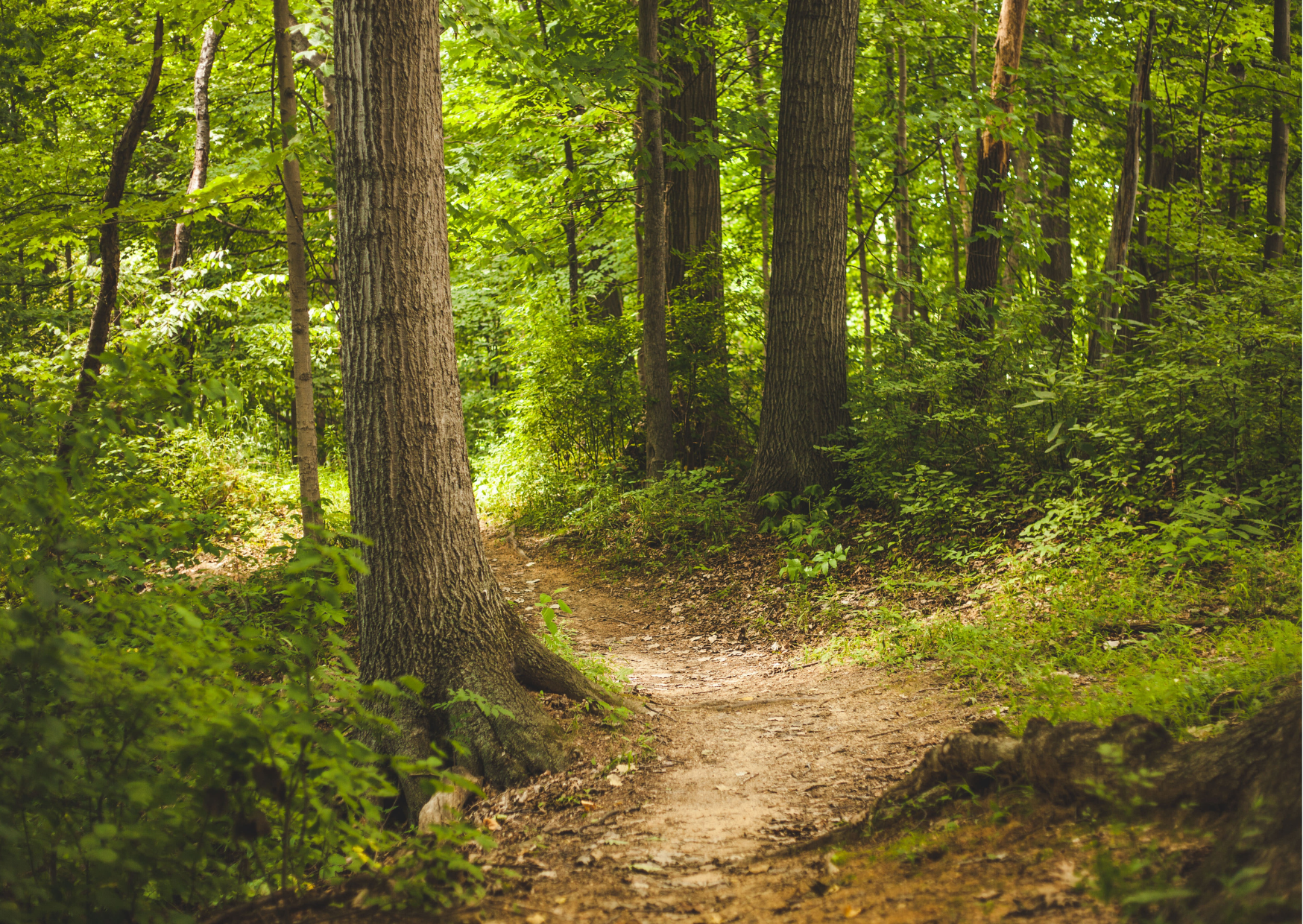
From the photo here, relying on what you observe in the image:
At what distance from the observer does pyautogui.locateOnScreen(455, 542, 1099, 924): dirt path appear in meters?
2.46

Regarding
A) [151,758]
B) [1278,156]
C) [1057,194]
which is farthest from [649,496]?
[1057,194]

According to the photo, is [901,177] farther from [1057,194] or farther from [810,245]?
[1057,194]

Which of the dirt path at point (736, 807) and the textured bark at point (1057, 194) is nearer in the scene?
the dirt path at point (736, 807)

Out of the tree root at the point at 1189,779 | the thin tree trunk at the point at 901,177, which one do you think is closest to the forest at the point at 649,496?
the tree root at the point at 1189,779

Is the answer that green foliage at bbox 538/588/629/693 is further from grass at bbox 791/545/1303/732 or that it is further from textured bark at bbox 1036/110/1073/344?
textured bark at bbox 1036/110/1073/344

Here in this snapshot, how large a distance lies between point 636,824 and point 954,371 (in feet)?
20.1

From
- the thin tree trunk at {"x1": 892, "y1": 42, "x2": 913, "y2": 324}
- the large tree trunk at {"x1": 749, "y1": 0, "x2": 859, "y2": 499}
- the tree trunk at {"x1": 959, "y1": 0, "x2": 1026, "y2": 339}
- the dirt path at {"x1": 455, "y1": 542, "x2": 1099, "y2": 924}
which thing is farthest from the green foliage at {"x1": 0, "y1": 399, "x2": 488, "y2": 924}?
the thin tree trunk at {"x1": 892, "y1": 42, "x2": 913, "y2": 324}

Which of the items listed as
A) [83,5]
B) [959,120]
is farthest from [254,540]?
[959,120]

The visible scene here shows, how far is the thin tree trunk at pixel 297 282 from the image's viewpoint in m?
6.93

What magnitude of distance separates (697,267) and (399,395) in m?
7.45

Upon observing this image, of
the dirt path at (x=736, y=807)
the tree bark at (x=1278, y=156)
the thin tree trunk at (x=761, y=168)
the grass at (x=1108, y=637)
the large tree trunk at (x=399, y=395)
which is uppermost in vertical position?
the thin tree trunk at (x=761, y=168)

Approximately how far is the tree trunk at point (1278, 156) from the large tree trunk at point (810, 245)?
4518 millimetres

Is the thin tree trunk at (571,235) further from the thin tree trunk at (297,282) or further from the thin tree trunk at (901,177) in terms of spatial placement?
the thin tree trunk at (901,177)

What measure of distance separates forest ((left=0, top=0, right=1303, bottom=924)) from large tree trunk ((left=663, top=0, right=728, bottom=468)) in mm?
71
